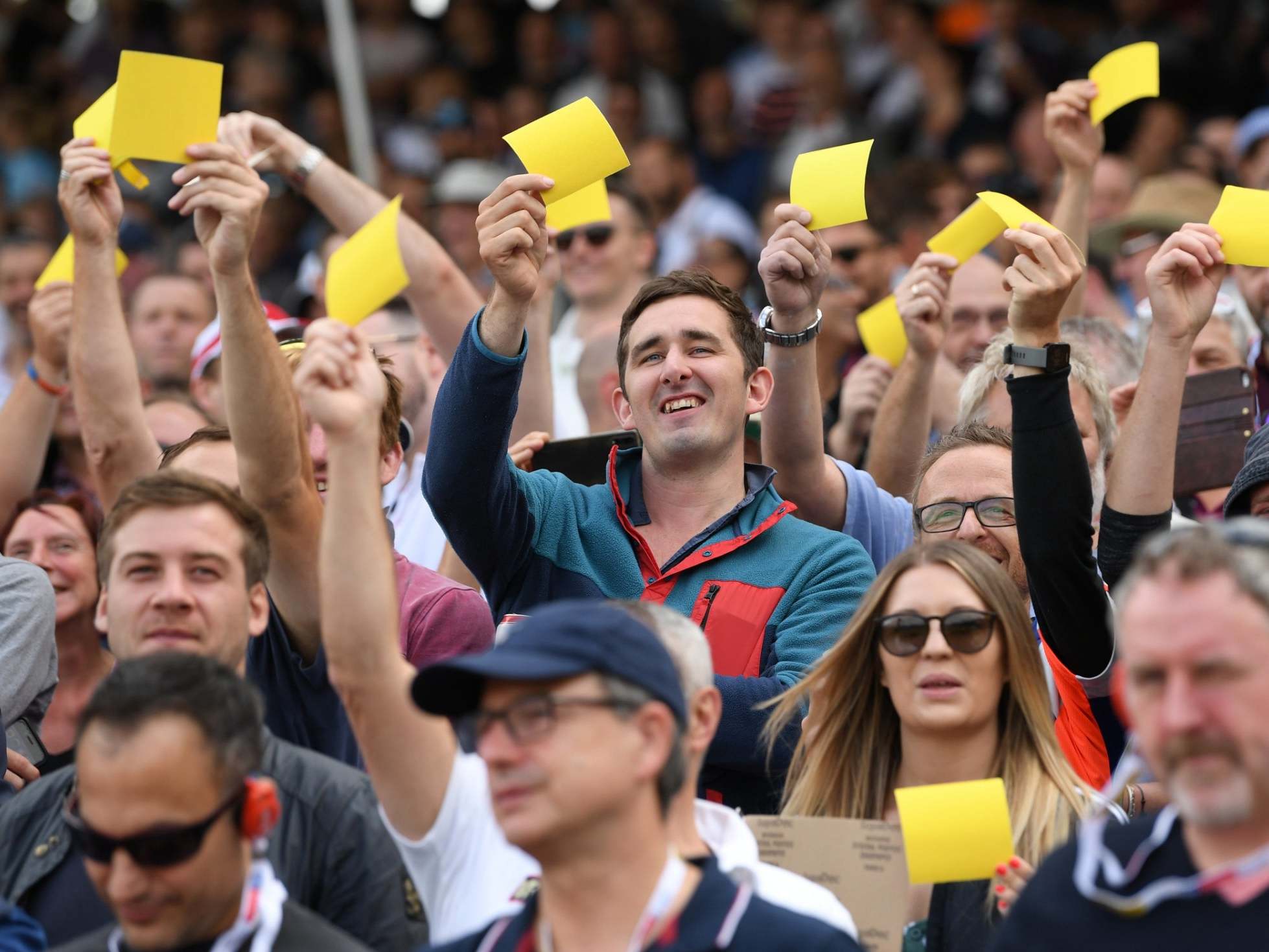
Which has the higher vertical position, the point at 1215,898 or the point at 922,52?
the point at 922,52

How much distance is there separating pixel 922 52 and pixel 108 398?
5922 mm

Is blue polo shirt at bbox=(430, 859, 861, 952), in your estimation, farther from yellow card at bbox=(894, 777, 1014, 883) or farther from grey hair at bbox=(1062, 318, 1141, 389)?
grey hair at bbox=(1062, 318, 1141, 389)

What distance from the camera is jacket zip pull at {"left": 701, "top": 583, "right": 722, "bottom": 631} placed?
13.2 ft

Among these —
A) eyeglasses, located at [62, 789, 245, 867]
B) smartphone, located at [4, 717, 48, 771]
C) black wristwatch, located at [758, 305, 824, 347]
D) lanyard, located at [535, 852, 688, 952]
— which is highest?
black wristwatch, located at [758, 305, 824, 347]

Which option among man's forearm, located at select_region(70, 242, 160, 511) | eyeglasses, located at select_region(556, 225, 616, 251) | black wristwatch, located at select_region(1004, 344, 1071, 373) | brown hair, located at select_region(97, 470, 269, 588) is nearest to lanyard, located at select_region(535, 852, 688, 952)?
brown hair, located at select_region(97, 470, 269, 588)

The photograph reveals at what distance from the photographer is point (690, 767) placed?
2924 millimetres

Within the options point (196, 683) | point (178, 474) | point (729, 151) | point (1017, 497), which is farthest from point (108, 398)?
point (729, 151)

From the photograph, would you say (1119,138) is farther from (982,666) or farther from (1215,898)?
(1215,898)

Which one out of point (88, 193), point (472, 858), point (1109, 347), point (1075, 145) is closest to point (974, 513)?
point (1109, 347)

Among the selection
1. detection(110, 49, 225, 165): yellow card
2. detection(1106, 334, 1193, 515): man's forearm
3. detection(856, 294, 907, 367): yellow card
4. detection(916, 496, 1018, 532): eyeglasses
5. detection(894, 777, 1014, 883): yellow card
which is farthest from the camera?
detection(856, 294, 907, 367): yellow card

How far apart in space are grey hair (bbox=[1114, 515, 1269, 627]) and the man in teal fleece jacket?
1.35 m

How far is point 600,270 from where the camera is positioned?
6.54 metres

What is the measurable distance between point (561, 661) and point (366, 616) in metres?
0.49

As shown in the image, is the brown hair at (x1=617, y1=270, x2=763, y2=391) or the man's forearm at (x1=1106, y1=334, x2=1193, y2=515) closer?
the man's forearm at (x1=1106, y1=334, x2=1193, y2=515)
